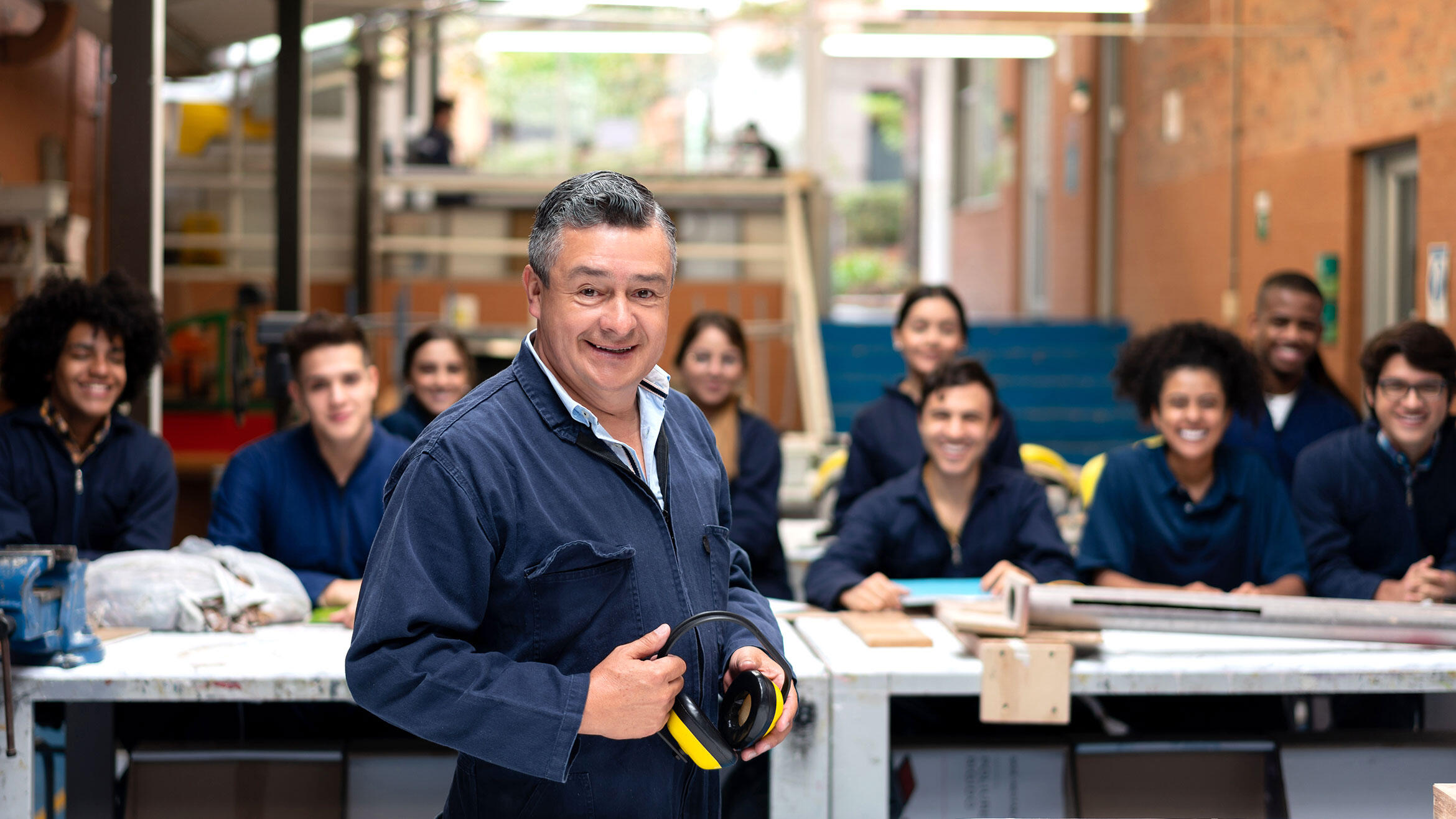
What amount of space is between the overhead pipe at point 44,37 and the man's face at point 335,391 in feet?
10.3

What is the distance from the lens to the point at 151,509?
335 cm

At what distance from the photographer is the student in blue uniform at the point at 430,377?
4.08 meters

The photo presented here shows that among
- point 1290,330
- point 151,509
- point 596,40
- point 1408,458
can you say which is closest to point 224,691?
point 151,509

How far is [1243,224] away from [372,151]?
5935mm

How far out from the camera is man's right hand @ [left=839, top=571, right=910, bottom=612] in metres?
3.09

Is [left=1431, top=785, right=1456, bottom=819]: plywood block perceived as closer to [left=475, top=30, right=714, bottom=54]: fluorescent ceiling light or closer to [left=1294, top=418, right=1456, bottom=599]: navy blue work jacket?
[left=1294, top=418, right=1456, bottom=599]: navy blue work jacket

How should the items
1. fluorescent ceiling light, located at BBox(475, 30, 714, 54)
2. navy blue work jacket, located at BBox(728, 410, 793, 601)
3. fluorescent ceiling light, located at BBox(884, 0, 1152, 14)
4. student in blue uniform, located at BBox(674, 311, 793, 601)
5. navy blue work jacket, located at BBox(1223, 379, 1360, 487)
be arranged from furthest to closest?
1. fluorescent ceiling light, located at BBox(475, 30, 714, 54)
2. fluorescent ceiling light, located at BBox(884, 0, 1152, 14)
3. navy blue work jacket, located at BBox(1223, 379, 1360, 487)
4. student in blue uniform, located at BBox(674, 311, 793, 601)
5. navy blue work jacket, located at BBox(728, 410, 793, 601)

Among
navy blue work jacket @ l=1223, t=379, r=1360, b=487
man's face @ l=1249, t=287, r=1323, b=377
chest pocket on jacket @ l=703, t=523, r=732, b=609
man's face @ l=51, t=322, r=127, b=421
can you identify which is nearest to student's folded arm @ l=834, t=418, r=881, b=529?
navy blue work jacket @ l=1223, t=379, r=1360, b=487

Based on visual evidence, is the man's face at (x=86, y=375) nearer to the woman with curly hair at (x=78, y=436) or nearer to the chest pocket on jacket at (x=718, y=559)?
the woman with curly hair at (x=78, y=436)

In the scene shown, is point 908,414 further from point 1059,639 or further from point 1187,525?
point 1059,639

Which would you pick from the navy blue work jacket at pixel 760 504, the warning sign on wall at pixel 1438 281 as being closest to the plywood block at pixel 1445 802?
the navy blue work jacket at pixel 760 504

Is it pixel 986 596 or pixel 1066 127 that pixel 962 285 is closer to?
pixel 1066 127

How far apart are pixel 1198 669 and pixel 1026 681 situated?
370 mm

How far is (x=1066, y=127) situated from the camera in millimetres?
11594
